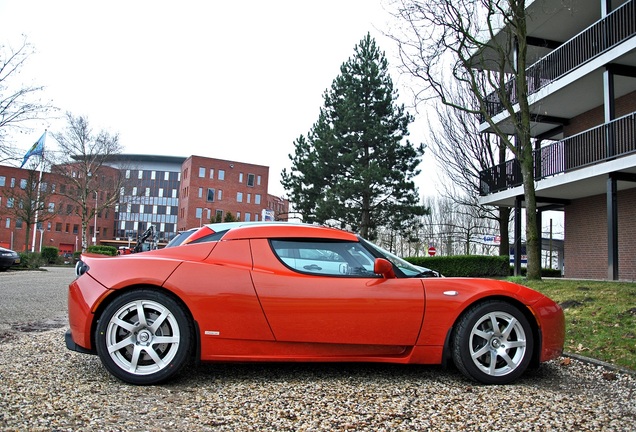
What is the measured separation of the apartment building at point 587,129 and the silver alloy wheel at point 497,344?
10.9m

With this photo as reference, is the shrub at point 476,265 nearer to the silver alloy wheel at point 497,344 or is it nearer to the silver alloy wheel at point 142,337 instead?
the silver alloy wheel at point 497,344

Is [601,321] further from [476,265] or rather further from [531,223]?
[476,265]

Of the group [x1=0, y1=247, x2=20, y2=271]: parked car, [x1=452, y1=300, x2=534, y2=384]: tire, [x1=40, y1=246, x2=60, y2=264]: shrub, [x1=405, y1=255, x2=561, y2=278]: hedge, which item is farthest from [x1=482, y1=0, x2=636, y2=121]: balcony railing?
[x1=40, y1=246, x2=60, y2=264]: shrub

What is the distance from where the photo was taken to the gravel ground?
9.54 ft

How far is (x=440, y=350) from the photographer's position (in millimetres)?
3873

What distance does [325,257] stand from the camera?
4.05 m

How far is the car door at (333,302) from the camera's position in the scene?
3750 mm

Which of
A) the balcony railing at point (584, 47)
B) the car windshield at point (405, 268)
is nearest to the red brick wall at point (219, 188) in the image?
the balcony railing at point (584, 47)

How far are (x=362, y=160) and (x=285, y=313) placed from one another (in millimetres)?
27663

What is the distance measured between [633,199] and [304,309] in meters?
15.3

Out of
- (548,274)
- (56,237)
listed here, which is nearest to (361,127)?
(548,274)

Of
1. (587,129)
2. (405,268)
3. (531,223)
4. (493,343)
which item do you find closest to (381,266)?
(405,268)

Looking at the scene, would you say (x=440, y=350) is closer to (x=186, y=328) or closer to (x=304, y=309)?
(x=304, y=309)

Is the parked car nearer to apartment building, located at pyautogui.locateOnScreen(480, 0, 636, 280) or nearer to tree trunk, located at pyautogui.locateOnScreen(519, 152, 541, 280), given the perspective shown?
tree trunk, located at pyautogui.locateOnScreen(519, 152, 541, 280)
